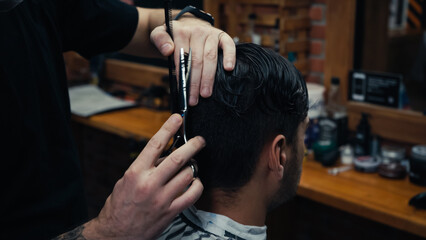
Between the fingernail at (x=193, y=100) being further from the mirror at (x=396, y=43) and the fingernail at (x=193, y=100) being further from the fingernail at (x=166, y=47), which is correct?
the mirror at (x=396, y=43)

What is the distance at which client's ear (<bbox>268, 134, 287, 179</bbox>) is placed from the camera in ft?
4.50

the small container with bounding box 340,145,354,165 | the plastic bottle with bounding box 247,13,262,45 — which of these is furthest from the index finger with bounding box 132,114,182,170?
the plastic bottle with bounding box 247,13,262,45

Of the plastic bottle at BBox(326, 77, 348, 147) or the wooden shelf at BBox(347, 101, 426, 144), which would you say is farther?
the plastic bottle at BBox(326, 77, 348, 147)

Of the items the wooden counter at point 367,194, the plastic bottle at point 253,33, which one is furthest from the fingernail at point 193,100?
the plastic bottle at point 253,33

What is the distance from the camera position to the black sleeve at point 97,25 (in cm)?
171

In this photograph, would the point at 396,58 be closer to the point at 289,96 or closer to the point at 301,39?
the point at 301,39

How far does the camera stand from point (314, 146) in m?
2.79

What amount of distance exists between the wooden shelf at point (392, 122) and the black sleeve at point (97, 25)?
1.74m

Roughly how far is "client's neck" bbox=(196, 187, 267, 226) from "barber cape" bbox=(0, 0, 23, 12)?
2.65 feet

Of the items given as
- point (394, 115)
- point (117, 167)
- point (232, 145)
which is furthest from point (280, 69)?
point (117, 167)

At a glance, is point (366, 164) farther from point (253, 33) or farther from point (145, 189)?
point (145, 189)

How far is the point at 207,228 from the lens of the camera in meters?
1.36

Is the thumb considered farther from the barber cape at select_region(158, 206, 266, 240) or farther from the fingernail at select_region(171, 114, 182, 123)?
the barber cape at select_region(158, 206, 266, 240)

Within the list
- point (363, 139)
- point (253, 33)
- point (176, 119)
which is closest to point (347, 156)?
point (363, 139)
